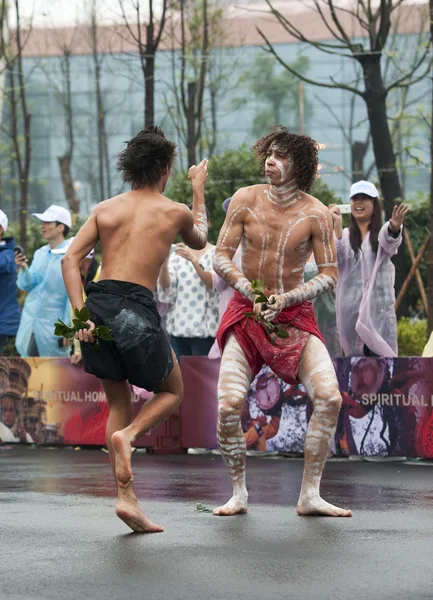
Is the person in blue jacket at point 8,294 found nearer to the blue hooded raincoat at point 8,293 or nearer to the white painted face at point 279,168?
the blue hooded raincoat at point 8,293

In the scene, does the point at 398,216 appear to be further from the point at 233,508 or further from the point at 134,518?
the point at 134,518

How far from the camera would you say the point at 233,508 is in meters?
7.54

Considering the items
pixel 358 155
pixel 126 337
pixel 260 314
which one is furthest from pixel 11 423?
pixel 358 155

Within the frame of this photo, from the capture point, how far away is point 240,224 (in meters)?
8.07

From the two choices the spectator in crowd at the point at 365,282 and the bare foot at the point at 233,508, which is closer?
the bare foot at the point at 233,508

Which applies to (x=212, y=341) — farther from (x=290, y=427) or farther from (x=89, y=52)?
(x=89, y=52)

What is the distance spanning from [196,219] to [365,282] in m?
4.37

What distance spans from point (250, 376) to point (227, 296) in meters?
4.09

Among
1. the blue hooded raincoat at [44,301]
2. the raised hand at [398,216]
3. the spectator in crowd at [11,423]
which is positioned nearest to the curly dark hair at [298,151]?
the raised hand at [398,216]

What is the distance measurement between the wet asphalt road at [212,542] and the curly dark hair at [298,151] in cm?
189

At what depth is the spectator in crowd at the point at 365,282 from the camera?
11.6 metres

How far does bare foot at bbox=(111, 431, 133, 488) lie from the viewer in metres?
6.76

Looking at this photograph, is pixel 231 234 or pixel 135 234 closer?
pixel 135 234

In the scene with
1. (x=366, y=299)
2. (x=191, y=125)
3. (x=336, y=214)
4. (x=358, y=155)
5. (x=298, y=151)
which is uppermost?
(x=191, y=125)
